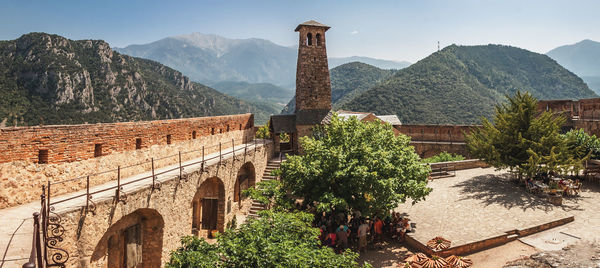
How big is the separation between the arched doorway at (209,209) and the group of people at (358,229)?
14.9ft

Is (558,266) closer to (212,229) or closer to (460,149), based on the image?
(212,229)

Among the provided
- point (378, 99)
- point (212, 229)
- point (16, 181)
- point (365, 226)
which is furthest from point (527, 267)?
point (378, 99)

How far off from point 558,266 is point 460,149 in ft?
64.8

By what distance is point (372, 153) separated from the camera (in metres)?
11.9

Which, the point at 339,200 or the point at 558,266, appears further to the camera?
the point at 339,200

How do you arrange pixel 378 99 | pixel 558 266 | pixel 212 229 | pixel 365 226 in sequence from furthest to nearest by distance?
pixel 378 99 < pixel 212 229 < pixel 365 226 < pixel 558 266

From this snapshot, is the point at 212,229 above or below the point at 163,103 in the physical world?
below

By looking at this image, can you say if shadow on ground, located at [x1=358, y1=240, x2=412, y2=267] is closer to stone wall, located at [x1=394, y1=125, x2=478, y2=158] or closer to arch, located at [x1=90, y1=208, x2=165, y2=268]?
arch, located at [x1=90, y1=208, x2=165, y2=268]

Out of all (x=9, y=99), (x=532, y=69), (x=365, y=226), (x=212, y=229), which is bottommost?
(x=212, y=229)

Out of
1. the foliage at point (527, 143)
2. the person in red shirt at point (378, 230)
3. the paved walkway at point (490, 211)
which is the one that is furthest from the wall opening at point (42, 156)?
the foliage at point (527, 143)

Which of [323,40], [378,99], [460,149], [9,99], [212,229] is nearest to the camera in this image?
[212,229]

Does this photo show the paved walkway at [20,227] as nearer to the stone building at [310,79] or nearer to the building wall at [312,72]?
the stone building at [310,79]

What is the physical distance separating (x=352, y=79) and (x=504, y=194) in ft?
277

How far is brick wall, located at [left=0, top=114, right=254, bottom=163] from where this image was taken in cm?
783
